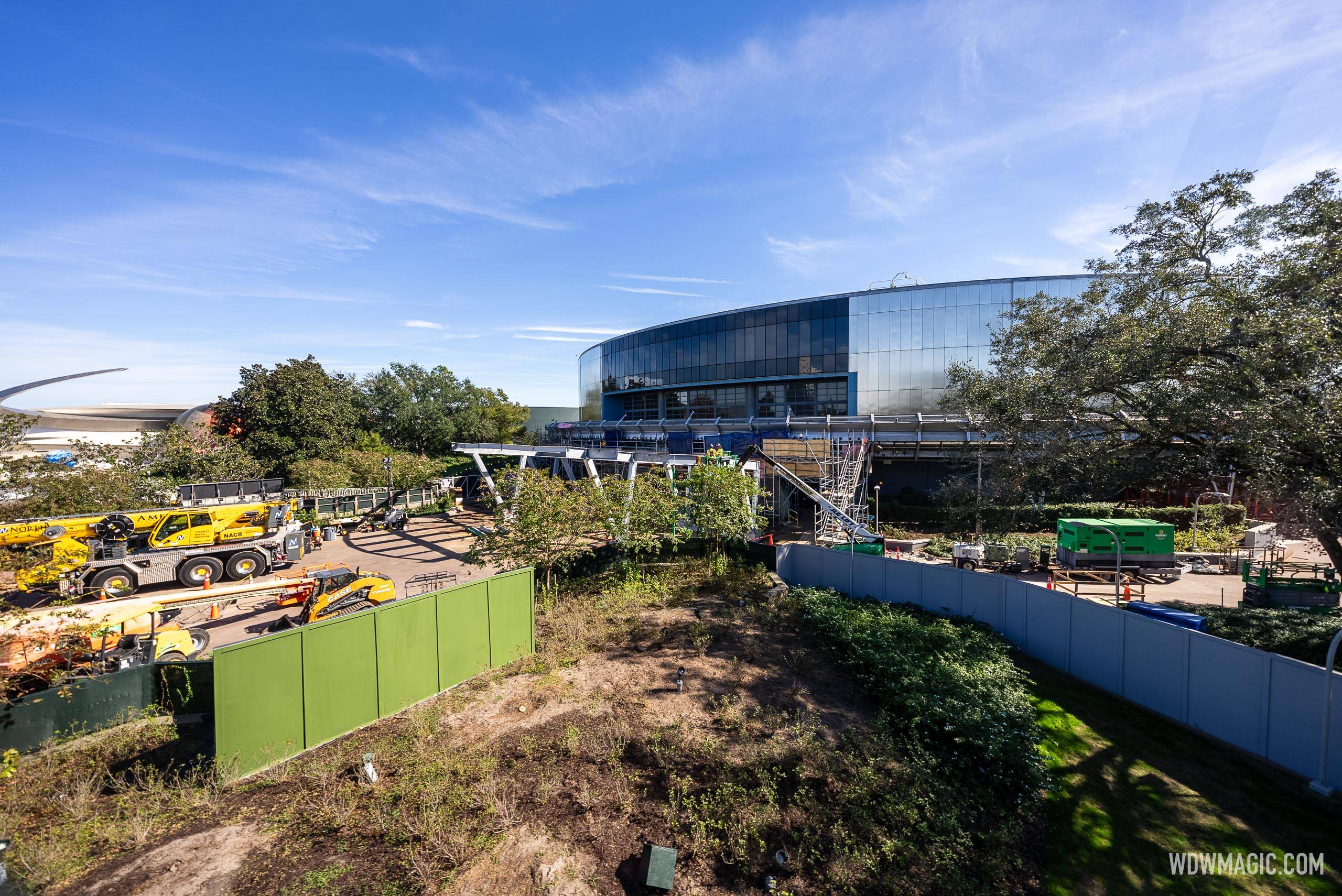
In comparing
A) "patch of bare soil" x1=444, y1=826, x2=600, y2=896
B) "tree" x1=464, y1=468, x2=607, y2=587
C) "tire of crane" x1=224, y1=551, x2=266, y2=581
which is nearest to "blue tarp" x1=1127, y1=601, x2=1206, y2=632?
"patch of bare soil" x1=444, y1=826, x2=600, y2=896

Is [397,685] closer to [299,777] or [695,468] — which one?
[299,777]

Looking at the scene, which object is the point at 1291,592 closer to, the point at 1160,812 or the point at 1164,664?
the point at 1164,664

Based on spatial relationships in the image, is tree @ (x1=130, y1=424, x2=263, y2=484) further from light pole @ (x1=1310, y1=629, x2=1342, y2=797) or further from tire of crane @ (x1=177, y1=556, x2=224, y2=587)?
light pole @ (x1=1310, y1=629, x2=1342, y2=797)

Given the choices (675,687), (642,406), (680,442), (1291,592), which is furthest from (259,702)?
(642,406)

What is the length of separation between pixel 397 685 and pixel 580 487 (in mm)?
8380

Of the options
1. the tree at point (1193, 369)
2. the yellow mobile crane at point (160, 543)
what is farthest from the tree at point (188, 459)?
the tree at point (1193, 369)

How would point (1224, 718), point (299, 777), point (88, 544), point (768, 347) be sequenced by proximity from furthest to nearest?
point (768, 347), point (88, 544), point (1224, 718), point (299, 777)

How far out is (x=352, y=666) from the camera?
851cm

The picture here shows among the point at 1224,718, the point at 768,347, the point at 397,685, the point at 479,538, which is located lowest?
the point at 1224,718

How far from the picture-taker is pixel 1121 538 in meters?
18.8

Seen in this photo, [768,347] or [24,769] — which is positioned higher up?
[768,347]

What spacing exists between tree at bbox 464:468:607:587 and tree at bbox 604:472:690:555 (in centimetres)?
93

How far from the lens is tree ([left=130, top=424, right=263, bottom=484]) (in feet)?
88.1

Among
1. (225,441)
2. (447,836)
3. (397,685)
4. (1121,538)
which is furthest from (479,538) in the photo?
(225,441)
